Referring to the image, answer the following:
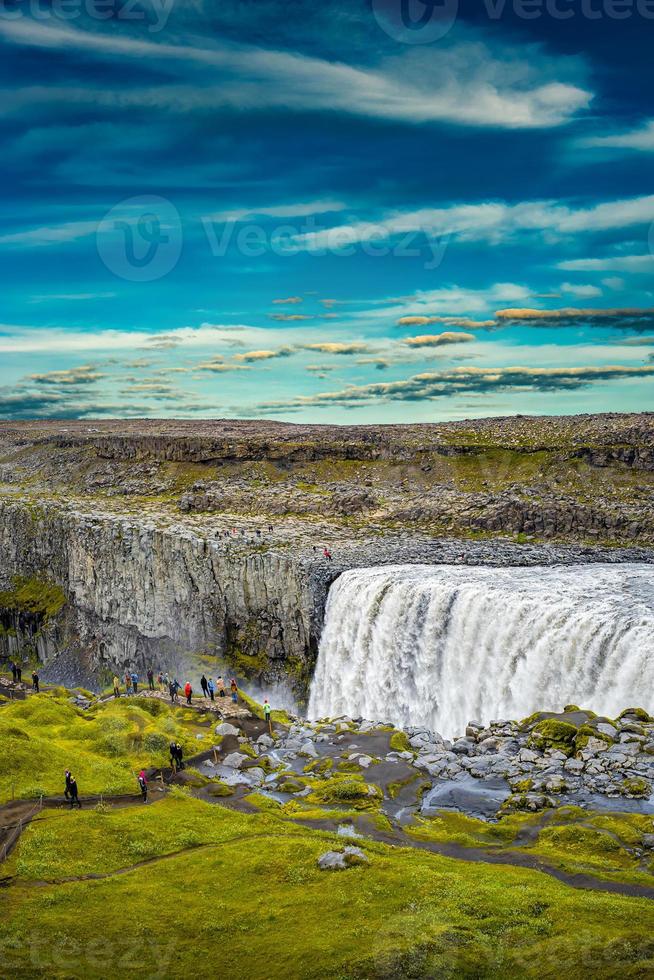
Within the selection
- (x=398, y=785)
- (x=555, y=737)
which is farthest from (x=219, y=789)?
(x=555, y=737)

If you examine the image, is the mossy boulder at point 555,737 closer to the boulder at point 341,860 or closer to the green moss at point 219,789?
the boulder at point 341,860

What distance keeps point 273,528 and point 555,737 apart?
169ft

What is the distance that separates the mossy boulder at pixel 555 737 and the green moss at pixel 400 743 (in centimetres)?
613

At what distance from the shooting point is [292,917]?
22.0 m

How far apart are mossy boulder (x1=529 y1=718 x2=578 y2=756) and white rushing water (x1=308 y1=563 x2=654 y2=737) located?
205 inches

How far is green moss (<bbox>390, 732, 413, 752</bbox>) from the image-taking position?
37.8 m

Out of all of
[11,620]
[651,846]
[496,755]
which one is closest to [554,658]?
[496,755]

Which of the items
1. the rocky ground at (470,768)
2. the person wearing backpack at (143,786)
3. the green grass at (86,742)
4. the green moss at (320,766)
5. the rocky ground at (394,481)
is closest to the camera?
the rocky ground at (470,768)

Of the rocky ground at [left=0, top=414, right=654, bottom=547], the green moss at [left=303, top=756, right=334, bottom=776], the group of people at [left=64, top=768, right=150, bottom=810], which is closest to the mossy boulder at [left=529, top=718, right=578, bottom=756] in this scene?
the green moss at [left=303, top=756, right=334, bottom=776]

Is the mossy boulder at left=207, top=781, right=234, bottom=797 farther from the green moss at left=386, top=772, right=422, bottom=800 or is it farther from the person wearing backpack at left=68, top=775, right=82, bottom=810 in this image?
the green moss at left=386, top=772, right=422, bottom=800

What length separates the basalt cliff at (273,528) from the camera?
2776 inches

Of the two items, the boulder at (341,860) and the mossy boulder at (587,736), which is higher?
the mossy boulder at (587,736)

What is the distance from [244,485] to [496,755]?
6892 centimetres

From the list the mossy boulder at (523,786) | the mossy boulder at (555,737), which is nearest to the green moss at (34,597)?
the mossy boulder at (555,737)
